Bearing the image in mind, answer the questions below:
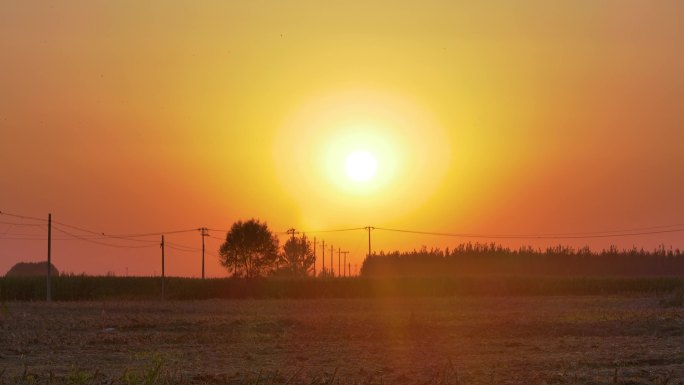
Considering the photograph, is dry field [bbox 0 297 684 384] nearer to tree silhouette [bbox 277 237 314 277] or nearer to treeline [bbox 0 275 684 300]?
→ treeline [bbox 0 275 684 300]

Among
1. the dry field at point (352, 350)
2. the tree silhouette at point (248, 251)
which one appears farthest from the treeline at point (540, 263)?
the dry field at point (352, 350)

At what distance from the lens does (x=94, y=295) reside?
80.6 meters

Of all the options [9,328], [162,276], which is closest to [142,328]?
[9,328]

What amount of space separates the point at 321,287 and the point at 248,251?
17.0m

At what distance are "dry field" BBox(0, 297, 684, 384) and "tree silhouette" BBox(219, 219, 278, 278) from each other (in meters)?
59.4

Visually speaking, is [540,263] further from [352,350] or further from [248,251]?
[352,350]

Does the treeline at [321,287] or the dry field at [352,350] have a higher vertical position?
the treeline at [321,287]

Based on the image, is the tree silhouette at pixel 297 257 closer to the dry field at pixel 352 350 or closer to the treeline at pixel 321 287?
the treeline at pixel 321 287

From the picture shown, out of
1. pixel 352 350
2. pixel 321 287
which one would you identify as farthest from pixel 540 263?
pixel 352 350

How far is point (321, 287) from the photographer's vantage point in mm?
79625

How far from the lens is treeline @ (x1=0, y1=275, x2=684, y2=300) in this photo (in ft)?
255

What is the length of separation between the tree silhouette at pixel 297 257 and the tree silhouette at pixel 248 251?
93.5 feet

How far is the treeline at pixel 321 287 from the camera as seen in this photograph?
255 ft

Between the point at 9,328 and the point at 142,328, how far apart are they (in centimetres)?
448
